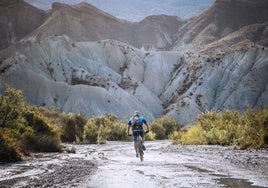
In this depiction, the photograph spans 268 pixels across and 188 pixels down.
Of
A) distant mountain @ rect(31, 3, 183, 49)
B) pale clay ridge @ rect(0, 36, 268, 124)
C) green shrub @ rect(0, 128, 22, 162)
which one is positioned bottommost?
green shrub @ rect(0, 128, 22, 162)

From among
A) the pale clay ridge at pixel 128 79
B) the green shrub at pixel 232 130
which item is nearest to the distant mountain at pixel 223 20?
the pale clay ridge at pixel 128 79

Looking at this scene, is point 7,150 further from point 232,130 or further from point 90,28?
point 90,28

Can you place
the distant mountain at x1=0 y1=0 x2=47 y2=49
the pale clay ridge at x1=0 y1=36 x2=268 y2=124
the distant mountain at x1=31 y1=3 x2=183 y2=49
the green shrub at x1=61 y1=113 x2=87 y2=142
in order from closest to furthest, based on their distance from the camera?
the green shrub at x1=61 y1=113 x2=87 y2=142
the pale clay ridge at x1=0 y1=36 x2=268 y2=124
the distant mountain at x1=31 y1=3 x2=183 y2=49
the distant mountain at x1=0 y1=0 x2=47 y2=49

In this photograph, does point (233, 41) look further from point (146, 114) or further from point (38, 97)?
point (38, 97)

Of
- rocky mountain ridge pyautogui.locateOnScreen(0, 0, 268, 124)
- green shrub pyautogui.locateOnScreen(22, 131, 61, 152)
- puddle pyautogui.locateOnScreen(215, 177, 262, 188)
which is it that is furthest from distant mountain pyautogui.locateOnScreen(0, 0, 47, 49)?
puddle pyautogui.locateOnScreen(215, 177, 262, 188)

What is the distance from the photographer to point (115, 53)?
125m

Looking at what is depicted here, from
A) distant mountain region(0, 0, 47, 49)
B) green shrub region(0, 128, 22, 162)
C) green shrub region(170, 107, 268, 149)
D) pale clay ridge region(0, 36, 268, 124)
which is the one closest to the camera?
green shrub region(0, 128, 22, 162)

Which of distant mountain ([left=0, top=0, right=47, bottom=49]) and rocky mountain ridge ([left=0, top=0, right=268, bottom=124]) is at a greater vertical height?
distant mountain ([left=0, top=0, right=47, bottom=49])

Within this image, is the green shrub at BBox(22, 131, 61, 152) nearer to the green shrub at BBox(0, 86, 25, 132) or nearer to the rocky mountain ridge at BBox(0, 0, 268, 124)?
the green shrub at BBox(0, 86, 25, 132)

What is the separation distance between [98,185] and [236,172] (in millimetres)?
4431

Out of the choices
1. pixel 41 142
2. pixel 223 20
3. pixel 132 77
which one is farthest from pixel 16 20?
pixel 41 142

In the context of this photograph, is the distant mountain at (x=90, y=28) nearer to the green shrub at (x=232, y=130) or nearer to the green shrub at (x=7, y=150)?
the green shrub at (x=232, y=130)

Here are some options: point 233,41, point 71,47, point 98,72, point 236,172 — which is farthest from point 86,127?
point 233,41

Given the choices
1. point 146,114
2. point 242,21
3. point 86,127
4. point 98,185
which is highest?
point 242,21
